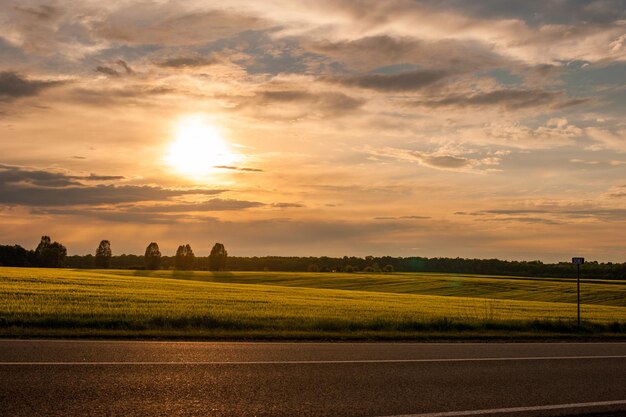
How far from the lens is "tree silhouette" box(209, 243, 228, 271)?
152 meters

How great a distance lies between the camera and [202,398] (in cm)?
851

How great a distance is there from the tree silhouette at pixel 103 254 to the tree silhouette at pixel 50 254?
29.3 feet

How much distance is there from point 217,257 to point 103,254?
1299 inches

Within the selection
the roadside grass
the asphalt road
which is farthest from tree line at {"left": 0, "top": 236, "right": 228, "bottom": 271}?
the asphalt road

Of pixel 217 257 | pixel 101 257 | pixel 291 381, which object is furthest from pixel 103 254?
pixel 291 381

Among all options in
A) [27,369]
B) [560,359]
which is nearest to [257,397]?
Result: [27,369]

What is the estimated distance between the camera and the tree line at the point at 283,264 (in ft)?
437

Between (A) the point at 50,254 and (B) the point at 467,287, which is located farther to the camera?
(A) the point at 50,254

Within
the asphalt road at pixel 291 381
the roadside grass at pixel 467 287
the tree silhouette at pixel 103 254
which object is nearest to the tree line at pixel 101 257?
the tree silhouette at pixel 103 254

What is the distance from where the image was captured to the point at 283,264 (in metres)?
158

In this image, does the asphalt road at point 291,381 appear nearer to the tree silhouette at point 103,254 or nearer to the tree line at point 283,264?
the tree line at point 283,264

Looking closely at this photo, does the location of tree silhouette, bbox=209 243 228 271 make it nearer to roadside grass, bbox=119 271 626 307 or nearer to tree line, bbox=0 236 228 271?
tree line, bbox=0 236 228 271

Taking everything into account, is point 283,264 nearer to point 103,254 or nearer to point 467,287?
point 103,254

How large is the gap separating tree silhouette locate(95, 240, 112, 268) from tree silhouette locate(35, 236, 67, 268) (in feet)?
29.3
